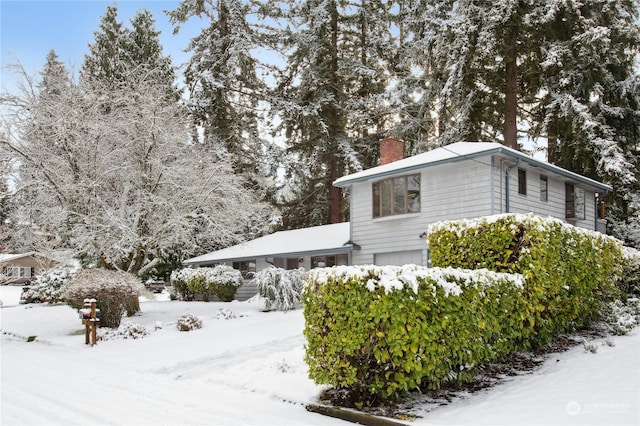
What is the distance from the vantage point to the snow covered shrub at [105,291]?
13.5 metres

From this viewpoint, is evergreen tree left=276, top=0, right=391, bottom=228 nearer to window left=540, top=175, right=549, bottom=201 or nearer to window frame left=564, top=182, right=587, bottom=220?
window frame left=564, top=182, right=587, bottom=220

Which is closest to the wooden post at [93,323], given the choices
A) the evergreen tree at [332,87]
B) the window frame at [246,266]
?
→ the window frame at [246,266]

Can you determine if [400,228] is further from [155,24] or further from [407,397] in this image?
[155,24]

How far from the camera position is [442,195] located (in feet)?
52.2

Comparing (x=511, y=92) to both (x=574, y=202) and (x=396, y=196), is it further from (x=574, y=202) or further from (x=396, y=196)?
(x=396, y=196)

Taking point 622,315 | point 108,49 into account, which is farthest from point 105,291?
point 108,49

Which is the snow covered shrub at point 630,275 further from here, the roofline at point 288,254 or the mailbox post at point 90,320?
the mailbox post at point 90,320

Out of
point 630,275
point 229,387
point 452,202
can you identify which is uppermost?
point 452,202

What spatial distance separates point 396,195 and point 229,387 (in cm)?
1091

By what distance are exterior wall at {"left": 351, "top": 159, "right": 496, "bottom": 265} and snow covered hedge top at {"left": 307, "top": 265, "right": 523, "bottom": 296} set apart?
900 centimetres

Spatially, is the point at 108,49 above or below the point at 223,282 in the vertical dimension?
above

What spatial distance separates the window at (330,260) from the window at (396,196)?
376 centimetres

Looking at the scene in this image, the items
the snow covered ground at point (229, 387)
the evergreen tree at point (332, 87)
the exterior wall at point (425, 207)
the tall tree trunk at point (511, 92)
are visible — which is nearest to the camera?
the snow covered ground at point (229, 387)

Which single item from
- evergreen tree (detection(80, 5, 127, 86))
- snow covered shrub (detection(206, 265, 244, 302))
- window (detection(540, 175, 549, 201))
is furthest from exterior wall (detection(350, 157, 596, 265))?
evergreen tree (detection(80, 5, 127, 86))
